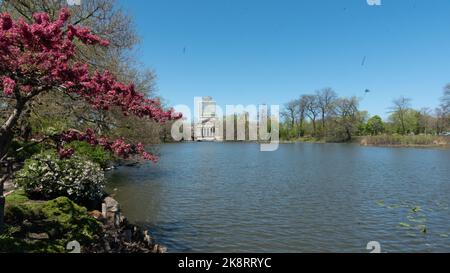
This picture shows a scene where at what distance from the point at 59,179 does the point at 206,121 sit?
12373 cm

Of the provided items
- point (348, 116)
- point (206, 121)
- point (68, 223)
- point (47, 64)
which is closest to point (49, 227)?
point (68, 223)

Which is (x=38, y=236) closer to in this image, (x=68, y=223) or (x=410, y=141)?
(x=68, y=223)

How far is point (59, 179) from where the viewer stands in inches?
556

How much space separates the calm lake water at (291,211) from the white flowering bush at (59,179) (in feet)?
8.86

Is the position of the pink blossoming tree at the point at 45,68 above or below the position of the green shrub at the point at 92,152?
above

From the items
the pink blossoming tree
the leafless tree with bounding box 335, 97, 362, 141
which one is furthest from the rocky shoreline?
the leafless tree with bounding box 335, 97, 362, 141

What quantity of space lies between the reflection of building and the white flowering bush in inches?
4685

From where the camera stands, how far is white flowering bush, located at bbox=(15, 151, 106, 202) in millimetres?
13758

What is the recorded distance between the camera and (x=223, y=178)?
98.4 ft

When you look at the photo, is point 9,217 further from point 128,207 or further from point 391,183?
point 391,183

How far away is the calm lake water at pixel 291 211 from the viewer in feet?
43.2

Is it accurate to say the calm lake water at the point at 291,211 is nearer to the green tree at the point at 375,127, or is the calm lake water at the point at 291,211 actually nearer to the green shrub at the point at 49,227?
the green shrub at the point at 49,227

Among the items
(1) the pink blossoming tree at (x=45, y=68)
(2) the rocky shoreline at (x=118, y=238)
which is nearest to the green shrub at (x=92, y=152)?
(2) the rocky shoreline at (x=118, y=238)
